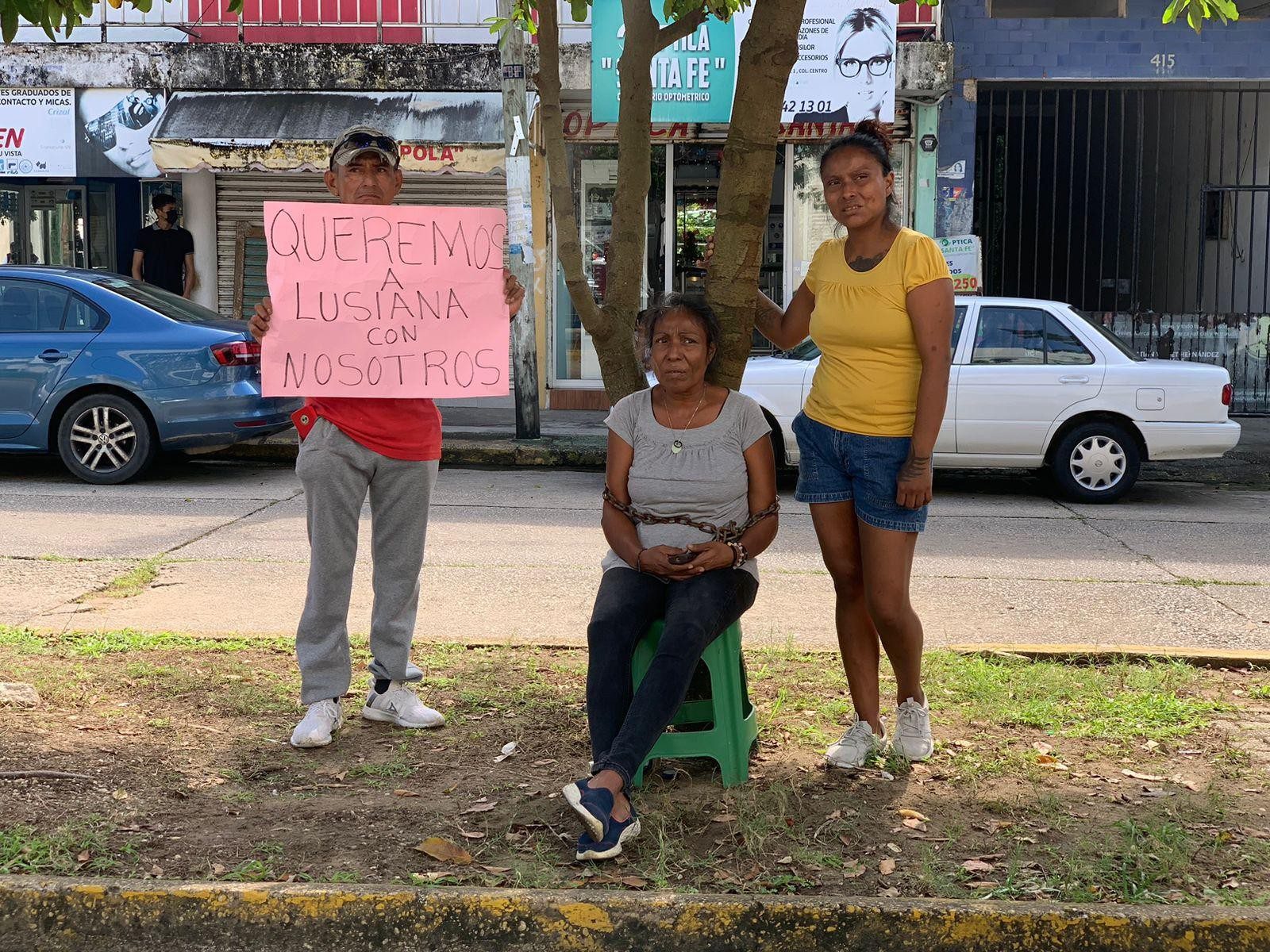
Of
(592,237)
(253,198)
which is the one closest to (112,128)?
(253,198)

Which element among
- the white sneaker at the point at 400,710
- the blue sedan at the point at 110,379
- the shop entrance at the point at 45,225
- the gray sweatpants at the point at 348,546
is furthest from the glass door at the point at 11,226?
the white sneaker at the point at 400,710

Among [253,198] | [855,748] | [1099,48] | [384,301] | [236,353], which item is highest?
[1099,48]

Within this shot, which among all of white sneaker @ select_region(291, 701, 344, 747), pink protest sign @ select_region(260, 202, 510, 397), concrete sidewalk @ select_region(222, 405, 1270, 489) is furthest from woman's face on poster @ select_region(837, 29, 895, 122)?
white sneaker @ select_region(291, 701, 344, 747)

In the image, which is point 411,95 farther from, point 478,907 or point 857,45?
point 478,907

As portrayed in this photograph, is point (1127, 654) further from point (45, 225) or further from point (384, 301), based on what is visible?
point (45, 225)

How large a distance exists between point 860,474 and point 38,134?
13747 millimetres

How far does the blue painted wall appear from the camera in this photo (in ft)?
48.8

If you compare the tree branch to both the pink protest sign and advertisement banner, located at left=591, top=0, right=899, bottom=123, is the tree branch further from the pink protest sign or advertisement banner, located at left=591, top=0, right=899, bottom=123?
advertisement banner, located at left=591, top=0, right=899, bottom=123

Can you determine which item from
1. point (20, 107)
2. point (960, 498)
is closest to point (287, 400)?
point (960, 498)

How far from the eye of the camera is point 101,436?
10.5 m

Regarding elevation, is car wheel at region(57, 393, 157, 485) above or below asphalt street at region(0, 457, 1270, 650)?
above

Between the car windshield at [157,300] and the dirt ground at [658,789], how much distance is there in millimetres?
5865

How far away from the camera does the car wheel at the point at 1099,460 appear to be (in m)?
10.5

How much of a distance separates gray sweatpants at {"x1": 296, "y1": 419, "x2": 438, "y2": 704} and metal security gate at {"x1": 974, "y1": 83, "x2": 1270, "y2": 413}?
40.1 ft
